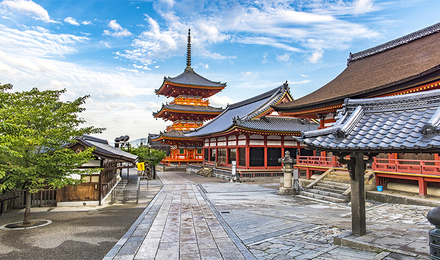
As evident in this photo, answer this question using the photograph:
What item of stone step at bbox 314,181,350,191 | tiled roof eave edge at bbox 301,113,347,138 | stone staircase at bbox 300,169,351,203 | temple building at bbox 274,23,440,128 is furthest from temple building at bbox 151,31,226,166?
tiled roof eave edge at bbox 301,113,347,138

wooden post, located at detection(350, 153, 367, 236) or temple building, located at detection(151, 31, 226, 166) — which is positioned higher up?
temple building, located at detection(151, 31, 226, 166)

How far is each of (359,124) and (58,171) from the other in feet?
34.5

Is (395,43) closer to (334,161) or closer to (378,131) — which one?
(334,161)

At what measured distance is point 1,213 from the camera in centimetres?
1172

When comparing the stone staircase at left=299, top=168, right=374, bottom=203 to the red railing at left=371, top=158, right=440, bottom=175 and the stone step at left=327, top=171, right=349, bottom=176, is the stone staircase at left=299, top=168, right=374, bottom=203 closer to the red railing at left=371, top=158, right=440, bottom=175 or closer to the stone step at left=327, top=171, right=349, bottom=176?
the stone step at left=327, top=171, right=349, bottom=176

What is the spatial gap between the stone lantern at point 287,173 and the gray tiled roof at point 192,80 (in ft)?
98.0

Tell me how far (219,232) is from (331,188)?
31.1 feet

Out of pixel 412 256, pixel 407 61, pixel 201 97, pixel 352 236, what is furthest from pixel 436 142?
pixel 201 97

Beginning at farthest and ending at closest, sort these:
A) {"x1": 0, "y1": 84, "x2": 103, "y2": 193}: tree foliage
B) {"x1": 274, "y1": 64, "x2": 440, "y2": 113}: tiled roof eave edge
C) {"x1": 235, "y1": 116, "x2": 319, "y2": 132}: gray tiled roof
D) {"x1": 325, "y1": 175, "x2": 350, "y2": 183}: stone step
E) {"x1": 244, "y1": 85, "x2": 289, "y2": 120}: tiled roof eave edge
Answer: {"x1": 244, "y1": 85, "x2": 289, "y2": 120}: tiled roof eave edge → {"x1": 235, "y1": 116, "x2": 319, "y2": 132}: gray tiled roof → {"x1": 325, "y1": 175, "x2": 350, "y2": 183}: stone step → {"x1": 274, "y1": 64, "x2": 440, "y2": 113}: tiled roof eave edge → {"x1": 0, "y1": 84, "x2": 103, "y2": 193}: tree foliage

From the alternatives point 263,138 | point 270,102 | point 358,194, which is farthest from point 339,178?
point 270,102

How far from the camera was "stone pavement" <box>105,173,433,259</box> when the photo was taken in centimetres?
667

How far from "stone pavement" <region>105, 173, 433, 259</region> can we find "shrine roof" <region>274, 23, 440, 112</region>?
5910mm

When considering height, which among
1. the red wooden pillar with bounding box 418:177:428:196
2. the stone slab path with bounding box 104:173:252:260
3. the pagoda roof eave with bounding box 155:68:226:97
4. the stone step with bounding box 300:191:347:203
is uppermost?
the pagoda roof eave with bounding box 155:68:226:97

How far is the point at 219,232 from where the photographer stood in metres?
8.90
